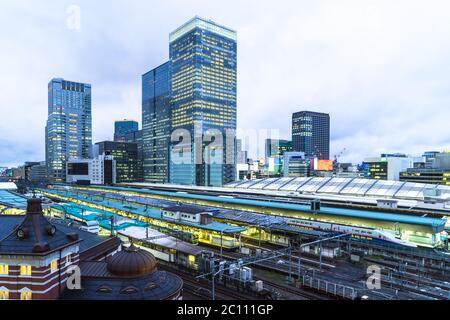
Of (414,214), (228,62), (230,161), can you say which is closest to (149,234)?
(414,214)

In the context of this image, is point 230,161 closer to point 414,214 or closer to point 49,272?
point 414,214

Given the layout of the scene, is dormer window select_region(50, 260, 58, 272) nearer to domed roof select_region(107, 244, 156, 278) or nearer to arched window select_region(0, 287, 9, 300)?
arched window select_region(0, 287, 9, 300)

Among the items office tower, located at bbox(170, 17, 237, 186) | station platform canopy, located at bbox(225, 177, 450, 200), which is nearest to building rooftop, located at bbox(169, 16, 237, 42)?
office tower, located at bbox(170, 17, 237, 186)

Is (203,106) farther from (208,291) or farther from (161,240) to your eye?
(208,291)

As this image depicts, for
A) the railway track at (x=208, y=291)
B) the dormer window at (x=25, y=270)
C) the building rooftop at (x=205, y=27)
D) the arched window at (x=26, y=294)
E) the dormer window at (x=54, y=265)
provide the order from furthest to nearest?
the building rooftop at (x=205, y=27) → the railway track at (x=208, y=291) → the dormer window at (x=54, y=265) → the dormer window at (x=25, y=270) → the arched window at (x=26, y=294)

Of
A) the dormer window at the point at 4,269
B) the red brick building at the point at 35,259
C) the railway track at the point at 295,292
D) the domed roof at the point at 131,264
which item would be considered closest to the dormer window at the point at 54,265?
the red brick building at the point at 35,259

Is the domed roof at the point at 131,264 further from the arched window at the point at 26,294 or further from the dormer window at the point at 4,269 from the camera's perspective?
the dormer window at the point at 4,269
